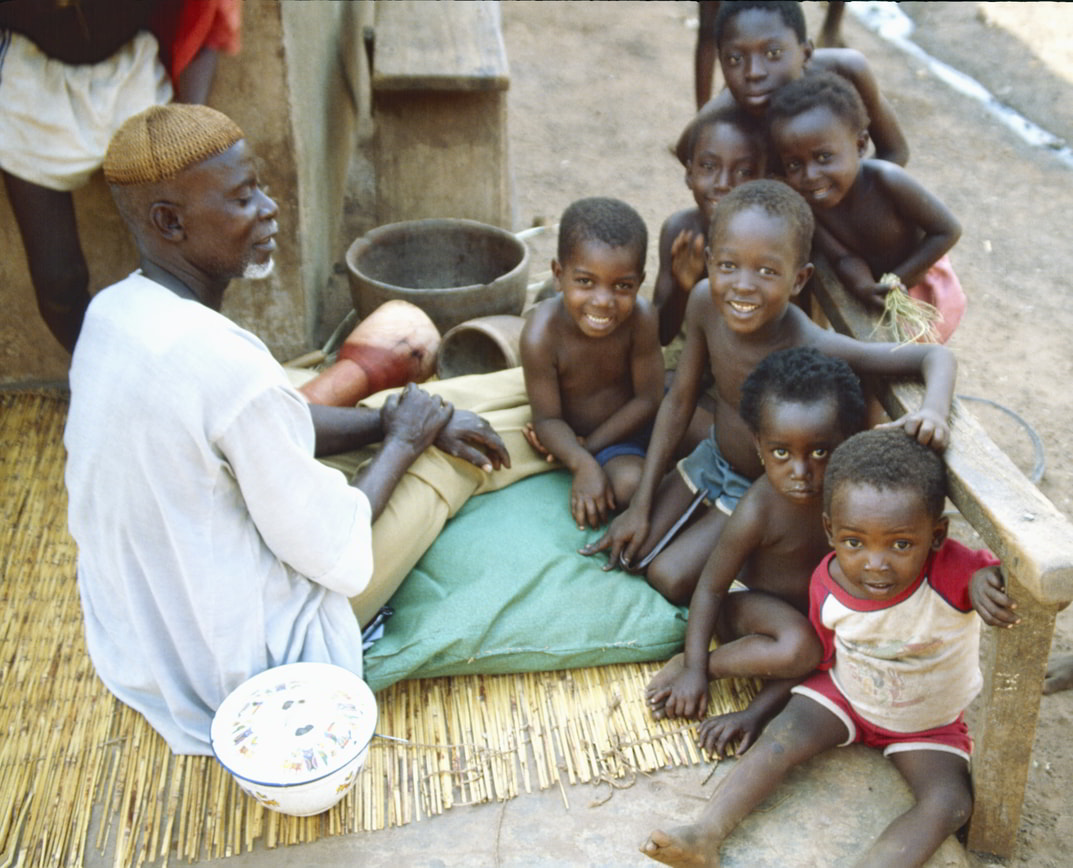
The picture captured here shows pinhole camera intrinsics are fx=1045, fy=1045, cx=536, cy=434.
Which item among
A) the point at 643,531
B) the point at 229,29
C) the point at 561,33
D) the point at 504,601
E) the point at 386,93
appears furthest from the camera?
the point at 561,33

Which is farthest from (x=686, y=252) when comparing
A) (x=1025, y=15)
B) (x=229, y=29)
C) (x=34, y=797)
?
(x=1025, y=15)

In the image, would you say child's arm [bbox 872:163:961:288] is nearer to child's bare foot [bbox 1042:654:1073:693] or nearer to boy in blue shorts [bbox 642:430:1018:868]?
boy in blue shorts [bbox 642:430:1018:868]

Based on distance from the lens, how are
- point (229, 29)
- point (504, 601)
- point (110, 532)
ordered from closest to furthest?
point (110, 532) → point (504, 601) → point (229, 29)

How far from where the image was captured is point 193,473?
2.09m

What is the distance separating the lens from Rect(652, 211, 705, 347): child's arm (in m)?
3.21

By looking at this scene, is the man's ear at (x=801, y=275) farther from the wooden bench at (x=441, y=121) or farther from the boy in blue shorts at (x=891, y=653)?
the wooden bench at (x=441, y=121)

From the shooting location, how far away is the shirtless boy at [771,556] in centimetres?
242

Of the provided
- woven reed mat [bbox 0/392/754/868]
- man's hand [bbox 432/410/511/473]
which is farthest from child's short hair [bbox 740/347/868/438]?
man's hand [bbox 432/410/511/473]

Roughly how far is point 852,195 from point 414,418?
1471 mm

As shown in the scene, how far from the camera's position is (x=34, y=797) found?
230 centimetres

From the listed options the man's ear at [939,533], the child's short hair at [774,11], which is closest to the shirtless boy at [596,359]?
the child's short hair at [774,11]

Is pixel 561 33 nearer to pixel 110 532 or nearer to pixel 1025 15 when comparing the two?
pixel 1025 15

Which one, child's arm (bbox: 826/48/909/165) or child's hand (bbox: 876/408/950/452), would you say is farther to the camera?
child's arm (bbox: 826/48/909/165)

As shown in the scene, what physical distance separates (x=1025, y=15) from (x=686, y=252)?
7.00 m
